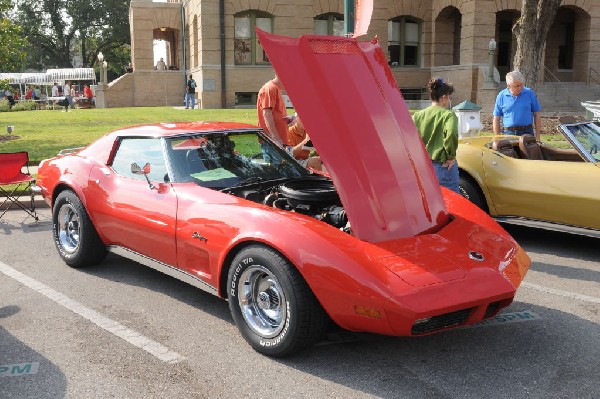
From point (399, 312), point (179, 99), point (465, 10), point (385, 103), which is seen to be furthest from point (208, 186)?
point (179, 99)

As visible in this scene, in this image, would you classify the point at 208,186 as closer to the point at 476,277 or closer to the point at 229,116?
the point at 476,277

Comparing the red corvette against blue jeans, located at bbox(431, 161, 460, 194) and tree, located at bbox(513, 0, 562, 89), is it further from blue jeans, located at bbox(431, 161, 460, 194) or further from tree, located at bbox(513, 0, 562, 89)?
tree, located at bbox(513, 0, 562, 89)

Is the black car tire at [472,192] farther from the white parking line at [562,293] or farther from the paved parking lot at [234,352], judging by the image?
the white parking line at [562,293]

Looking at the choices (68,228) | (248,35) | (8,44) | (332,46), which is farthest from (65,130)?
(332,46)

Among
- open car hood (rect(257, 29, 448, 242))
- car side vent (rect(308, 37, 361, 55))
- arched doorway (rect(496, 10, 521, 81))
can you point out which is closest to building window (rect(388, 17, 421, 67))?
arched doorway (rect(496, 10, 521, 81))

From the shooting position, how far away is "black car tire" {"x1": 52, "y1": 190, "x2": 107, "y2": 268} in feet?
18.1

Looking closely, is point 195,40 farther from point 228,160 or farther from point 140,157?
point 228,160

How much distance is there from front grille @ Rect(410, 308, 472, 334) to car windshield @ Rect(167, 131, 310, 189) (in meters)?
A: 1.98

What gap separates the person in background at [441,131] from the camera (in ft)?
18.3

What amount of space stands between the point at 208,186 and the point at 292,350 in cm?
153

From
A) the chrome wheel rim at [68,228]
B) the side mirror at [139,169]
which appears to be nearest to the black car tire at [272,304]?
the side mirror at [139,169]

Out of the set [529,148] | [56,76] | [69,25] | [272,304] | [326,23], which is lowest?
[272,304]

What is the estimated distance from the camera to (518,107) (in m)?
8.04

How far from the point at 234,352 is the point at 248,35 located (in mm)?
27039
